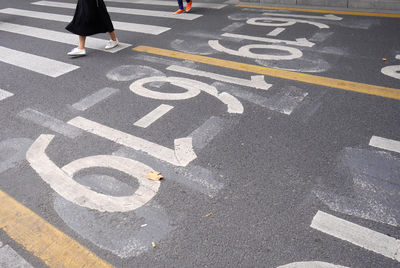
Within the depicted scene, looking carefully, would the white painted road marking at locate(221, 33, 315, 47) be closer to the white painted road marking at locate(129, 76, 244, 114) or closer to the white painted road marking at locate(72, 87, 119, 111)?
the white painted road marking at locate(129, 76, 244, 114)

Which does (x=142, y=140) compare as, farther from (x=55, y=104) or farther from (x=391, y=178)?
(x=391, y=178)

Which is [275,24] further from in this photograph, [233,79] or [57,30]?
[57,30]

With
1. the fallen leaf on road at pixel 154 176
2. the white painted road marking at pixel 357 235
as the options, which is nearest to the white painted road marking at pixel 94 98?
the fallen leaf on road at pixel 154 176

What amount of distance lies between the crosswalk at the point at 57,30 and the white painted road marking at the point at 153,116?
226 cm

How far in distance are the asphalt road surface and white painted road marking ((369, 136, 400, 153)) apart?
0.06 ft

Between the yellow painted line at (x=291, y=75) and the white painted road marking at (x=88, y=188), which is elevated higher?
the yellow painted line at (x=291, y=75)

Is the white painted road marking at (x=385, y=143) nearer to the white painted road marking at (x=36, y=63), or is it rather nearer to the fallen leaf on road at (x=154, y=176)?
the fallen leaf on road at (x=154, y=176)

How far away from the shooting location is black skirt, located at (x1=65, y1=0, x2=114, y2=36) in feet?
20.3

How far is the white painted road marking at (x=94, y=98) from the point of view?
4551 millimetres

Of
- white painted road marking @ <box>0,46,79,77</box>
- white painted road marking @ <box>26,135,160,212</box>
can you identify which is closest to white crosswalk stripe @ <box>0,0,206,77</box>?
white painted road marking @ <box>0,46,79,77</box>

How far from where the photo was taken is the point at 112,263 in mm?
2426

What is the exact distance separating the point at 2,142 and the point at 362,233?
12.3ft

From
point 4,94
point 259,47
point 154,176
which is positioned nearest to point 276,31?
point 259,47

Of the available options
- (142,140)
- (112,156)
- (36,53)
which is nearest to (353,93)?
(142,140)
